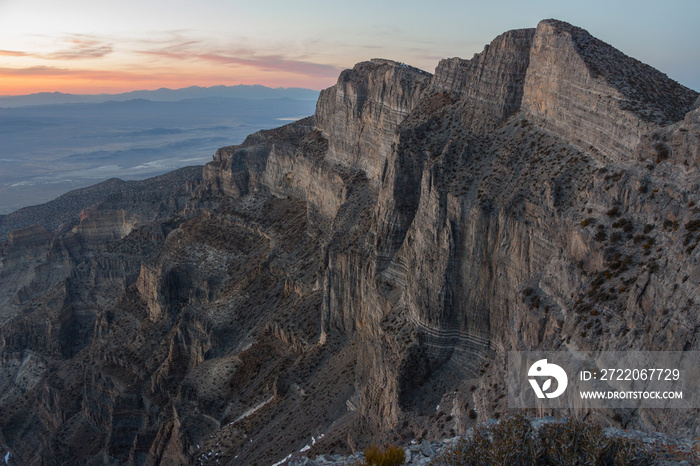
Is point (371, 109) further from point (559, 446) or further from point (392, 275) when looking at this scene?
point (559, 446)

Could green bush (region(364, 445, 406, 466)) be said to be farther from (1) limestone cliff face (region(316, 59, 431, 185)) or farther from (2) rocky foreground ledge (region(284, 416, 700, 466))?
(1) limestone cliff face (region(316, 59, 431, 185))

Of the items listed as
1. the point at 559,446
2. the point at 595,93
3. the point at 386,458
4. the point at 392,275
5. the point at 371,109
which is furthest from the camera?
the point at 371,109

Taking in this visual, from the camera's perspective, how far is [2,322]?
86.1m

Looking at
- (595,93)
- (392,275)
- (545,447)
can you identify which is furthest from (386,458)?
(392,275)

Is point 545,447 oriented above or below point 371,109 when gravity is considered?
below

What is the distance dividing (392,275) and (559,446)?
839 inches

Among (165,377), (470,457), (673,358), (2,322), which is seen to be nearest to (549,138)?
(673,358)

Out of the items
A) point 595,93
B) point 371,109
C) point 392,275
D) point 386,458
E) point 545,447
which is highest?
point 595,93

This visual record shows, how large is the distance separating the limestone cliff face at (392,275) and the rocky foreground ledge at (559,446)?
2.65 feet

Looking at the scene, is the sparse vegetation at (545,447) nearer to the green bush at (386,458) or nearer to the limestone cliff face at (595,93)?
the green bush at (386,458)

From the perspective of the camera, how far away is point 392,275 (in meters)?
35.1

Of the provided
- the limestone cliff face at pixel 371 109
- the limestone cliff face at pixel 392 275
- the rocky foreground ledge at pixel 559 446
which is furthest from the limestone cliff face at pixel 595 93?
the limestone cliff face at pixel 371 109

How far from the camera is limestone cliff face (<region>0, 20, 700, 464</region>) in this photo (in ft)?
56.8

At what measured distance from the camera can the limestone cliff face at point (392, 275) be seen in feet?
56.8
